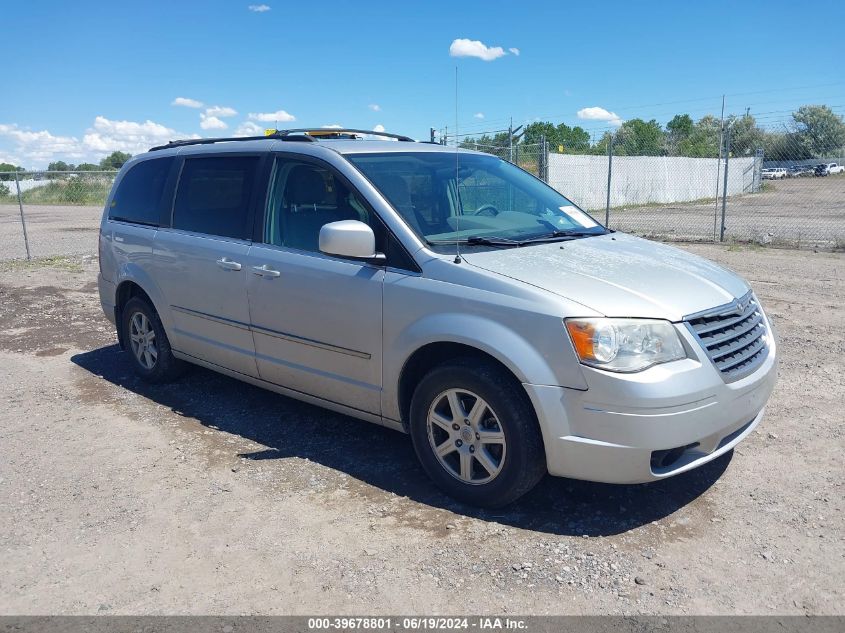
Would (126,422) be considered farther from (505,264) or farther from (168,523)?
(505,264)

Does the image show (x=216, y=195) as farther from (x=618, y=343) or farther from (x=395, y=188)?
(x=618, y=343)

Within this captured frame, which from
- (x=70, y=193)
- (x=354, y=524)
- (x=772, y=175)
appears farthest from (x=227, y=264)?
(x=70, y=193)

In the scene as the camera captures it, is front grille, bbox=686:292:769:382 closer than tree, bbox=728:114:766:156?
Yes

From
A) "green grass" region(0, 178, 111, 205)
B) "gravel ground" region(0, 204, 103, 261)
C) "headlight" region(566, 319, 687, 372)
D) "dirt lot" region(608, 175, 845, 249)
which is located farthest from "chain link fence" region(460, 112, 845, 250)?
"green grass" region(0, 178, 111, 205)

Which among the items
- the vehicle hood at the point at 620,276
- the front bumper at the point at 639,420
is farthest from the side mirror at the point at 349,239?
the front bumper at the point at 639,420

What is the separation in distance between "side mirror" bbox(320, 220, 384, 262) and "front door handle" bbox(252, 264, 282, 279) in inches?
26.6

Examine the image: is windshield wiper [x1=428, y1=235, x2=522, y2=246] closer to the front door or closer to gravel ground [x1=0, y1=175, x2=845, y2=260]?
the front door

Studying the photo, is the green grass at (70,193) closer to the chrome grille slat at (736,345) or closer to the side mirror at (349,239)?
the side mirror at (349,239)

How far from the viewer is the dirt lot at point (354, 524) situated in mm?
3057

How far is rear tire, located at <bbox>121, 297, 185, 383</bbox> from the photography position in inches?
229

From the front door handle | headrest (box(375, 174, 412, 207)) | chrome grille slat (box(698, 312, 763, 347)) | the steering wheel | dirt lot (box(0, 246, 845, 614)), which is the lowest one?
dirt lot (box(0, 246, 845, 614))

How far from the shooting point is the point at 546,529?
141 inches

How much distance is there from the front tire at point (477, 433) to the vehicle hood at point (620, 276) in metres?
0.53

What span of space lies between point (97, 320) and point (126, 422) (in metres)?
3.99
